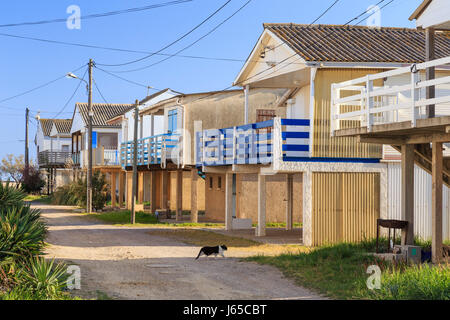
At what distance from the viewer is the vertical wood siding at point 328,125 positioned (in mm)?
21453

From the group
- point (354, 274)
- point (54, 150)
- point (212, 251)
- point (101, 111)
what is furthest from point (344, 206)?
point (54, 150)

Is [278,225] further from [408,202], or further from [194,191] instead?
[408,202]

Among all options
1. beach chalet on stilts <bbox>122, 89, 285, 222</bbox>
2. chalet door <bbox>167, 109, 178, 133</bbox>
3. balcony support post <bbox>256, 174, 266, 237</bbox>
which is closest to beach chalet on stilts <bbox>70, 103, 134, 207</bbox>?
chalet door <bbox>167, 109, 178, 133</bbox>

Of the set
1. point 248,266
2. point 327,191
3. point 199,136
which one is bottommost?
point 248,266

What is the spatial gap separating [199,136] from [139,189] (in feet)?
68.8

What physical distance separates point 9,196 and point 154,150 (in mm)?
15942

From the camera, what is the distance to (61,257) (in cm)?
1778

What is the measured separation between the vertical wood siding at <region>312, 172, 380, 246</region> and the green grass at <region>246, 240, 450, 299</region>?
2.75 m

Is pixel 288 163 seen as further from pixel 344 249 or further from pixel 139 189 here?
pixel 139 189

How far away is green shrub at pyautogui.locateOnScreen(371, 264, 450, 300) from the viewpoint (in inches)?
408

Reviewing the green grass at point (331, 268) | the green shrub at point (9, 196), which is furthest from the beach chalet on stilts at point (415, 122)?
the green shrub at point (9, 196)

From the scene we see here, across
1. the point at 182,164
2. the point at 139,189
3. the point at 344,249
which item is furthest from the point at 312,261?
the point at 139,189

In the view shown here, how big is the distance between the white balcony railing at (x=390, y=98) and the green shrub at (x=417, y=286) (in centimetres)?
388

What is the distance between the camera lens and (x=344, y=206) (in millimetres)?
21547
